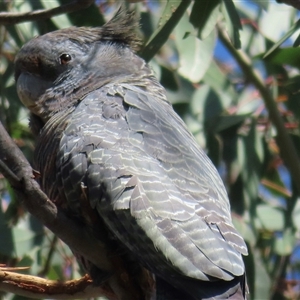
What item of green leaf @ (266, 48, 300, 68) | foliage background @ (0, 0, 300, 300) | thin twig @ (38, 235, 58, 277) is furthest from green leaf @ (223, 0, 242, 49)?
thin twig @ (38, 235, 58, 277)

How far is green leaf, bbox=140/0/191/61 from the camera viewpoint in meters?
3.49

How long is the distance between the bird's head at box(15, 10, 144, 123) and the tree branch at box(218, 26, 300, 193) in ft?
2.67

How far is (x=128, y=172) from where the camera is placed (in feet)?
8.75

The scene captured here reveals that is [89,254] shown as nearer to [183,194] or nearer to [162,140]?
[183,194]

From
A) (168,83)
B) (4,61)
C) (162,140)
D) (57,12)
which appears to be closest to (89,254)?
(162,140)

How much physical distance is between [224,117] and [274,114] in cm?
26

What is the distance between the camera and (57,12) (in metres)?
3.01

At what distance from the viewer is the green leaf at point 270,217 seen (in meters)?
4.12

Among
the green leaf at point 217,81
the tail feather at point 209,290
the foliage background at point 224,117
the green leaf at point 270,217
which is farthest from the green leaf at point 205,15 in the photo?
the tail feather at point 209,290

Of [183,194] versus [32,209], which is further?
[183,194]

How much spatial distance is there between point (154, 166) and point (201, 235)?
357 millimetres

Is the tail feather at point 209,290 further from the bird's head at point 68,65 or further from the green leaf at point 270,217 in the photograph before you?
the green leaf at point 270,217

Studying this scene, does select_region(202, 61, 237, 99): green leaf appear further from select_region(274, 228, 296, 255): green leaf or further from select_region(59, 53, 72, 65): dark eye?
select_region(59, 53, 72, 65): dark eye

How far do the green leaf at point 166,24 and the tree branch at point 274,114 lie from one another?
789 mm
